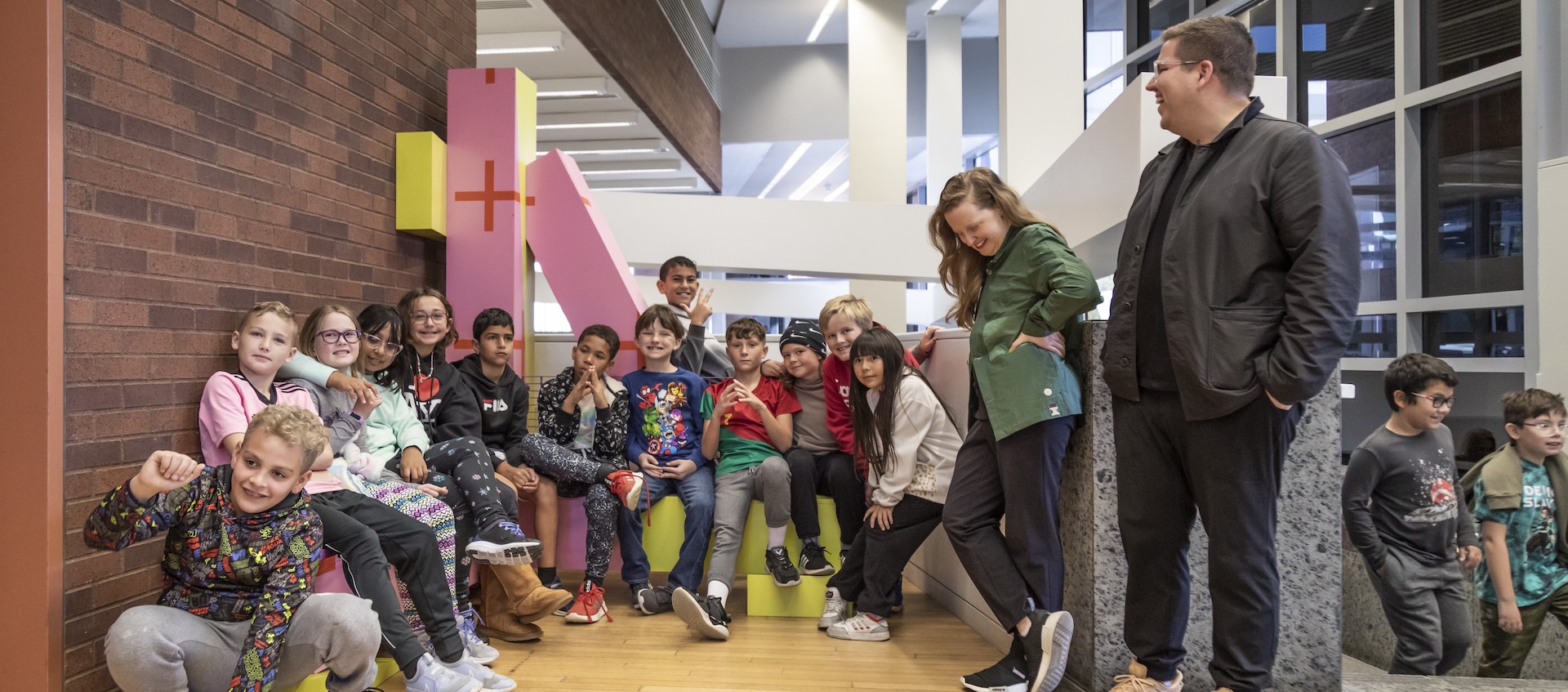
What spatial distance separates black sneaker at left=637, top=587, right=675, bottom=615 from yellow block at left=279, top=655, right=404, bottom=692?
2.70ft

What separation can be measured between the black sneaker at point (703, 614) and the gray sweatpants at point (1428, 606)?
92.0 inches

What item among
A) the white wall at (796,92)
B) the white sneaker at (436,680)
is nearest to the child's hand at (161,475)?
the white sneaker at (436,680)

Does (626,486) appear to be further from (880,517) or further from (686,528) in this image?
(880,517)

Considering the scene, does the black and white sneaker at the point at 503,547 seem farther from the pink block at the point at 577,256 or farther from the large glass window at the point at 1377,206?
the large glass window at the point at 1377,206

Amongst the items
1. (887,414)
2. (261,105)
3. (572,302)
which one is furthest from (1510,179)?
(261,105)

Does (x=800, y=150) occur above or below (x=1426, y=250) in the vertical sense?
above

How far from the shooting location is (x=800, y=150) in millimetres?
13062

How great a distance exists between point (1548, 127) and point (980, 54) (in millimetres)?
8602

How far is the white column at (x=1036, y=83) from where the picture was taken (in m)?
4.88

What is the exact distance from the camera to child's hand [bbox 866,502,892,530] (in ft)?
9.83

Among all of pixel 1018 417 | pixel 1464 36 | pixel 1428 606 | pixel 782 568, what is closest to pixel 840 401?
pixel 782 568

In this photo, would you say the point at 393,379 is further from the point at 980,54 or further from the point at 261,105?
the point at 980,54

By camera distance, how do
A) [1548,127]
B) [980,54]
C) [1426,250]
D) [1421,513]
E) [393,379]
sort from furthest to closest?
[980,54] < [1426,250] < [1548,127] < [1421,513] < [393,379]

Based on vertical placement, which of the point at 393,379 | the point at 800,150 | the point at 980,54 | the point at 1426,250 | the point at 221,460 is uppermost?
the point at 980,54
